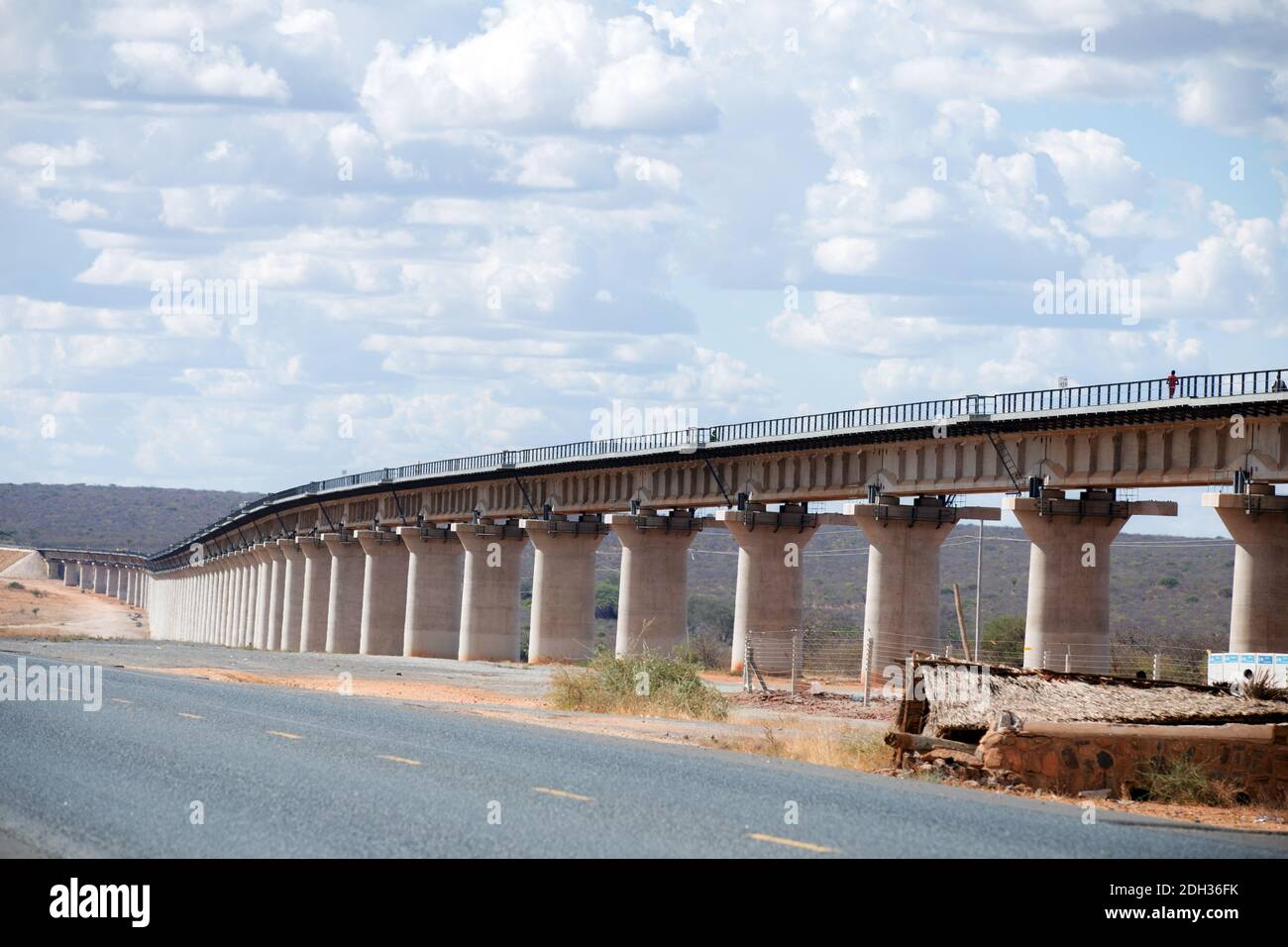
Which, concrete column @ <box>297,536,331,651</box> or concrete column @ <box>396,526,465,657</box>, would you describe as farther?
concrete column @ <box>297,536,331,651</box>

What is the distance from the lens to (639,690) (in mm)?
36594

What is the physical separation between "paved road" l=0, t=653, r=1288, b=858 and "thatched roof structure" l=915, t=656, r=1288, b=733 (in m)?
1.86

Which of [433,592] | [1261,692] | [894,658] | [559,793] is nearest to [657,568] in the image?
[894,658]

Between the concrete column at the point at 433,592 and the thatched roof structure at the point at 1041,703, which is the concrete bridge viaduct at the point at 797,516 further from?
the thatched roof structure at the point at 1041,703

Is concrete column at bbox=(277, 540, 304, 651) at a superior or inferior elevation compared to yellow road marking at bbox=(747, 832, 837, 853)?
inferior

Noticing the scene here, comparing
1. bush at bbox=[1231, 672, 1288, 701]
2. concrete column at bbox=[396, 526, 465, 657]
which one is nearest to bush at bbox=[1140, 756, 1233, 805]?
bush at bbox=[1231, 672, 1288, 701]

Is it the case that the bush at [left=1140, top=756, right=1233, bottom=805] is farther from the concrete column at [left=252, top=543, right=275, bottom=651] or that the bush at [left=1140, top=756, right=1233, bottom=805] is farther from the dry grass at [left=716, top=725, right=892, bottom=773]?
the concrete column at [left=252, top=543, right=275, bottom=651]

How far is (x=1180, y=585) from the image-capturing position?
446 ft

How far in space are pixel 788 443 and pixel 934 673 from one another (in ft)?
135

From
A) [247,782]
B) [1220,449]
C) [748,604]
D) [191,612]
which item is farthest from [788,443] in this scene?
[191,612]

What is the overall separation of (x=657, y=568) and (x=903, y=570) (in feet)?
50.8

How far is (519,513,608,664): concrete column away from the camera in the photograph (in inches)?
3041
